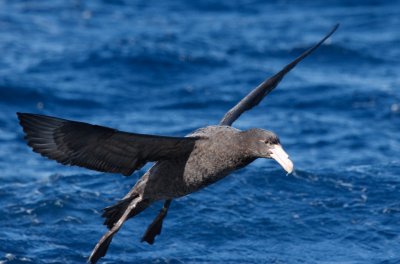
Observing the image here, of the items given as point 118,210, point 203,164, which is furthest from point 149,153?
point 118,210

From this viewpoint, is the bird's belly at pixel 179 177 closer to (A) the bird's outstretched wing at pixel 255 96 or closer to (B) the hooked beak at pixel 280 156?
(B) the hooked beak at pixel 280 156

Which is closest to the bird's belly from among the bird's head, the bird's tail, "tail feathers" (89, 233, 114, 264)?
the bird's tail

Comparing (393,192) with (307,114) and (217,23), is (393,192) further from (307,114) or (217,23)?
(217,23)

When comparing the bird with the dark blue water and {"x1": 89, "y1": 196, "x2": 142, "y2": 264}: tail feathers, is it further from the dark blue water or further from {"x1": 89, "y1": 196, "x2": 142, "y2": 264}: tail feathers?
the dark blue water

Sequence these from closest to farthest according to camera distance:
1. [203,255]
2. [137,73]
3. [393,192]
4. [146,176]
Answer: [146,176]
[203,255]
[393,192]
[137,73]

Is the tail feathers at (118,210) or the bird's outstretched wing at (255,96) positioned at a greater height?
the bird's outstretched wing at (255,96)

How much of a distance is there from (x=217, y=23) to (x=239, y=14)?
1.09 m

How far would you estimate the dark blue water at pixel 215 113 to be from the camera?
1177cm

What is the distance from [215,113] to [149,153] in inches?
316

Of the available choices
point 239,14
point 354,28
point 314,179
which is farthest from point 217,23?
point 314,179

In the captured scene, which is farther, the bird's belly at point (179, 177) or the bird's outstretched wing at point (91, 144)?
the bird's belly at point (179, 177)

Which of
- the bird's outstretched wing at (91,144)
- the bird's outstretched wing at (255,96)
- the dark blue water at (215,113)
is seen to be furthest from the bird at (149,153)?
the dark blue water at (215,113)

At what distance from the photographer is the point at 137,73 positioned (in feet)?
65.5

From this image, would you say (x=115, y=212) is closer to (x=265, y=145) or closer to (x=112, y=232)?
(x=112, y=232)
